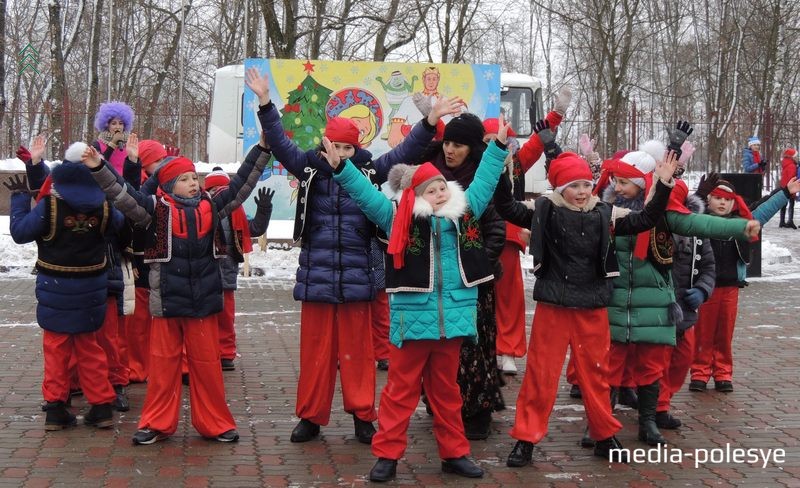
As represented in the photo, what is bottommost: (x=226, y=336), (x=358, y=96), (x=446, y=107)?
(x=226, y=336)

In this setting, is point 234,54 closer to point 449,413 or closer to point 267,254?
point 267,254

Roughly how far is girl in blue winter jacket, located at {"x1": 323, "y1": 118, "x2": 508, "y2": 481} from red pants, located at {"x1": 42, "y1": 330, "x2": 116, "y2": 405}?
81.9 inches

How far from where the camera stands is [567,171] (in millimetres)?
5875

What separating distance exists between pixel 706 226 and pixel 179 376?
333cm

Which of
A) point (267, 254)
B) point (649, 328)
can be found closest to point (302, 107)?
point (267, 254)

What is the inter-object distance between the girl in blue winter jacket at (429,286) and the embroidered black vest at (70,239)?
1.93m

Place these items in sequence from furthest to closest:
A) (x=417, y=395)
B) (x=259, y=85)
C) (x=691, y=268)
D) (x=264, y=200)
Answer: (x=264, y=200) < (x=691, y=268) < (x=259, y=85) < (x=417, y=395)

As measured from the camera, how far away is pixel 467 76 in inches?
683

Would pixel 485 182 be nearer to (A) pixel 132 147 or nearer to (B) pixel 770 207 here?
(B) pixel 770 207

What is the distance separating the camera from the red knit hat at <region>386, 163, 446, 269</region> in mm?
5496

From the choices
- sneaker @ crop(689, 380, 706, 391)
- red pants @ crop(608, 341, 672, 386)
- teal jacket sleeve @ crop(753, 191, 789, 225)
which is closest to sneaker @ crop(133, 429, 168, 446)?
red pants @ crop(608, 341, 672, 386)

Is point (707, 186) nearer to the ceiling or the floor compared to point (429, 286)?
nearer to the ceiling

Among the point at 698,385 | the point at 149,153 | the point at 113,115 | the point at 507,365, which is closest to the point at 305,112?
the point at 113,115

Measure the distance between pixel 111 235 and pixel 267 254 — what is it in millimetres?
10037
